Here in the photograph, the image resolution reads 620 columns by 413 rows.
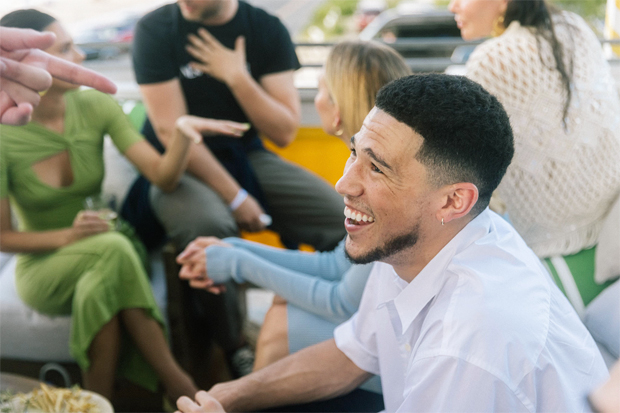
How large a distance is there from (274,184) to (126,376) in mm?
877

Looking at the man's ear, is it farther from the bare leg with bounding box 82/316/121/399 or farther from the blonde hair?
the bare leg with bounding box 82/316/121/399

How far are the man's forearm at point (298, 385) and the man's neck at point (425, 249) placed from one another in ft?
1.02

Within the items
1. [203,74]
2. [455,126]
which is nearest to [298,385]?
[455,126]

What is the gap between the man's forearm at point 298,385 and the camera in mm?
1178

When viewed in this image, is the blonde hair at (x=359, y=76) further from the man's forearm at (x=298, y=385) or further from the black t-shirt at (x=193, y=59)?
the black t-shirt at (x=193, y=59)

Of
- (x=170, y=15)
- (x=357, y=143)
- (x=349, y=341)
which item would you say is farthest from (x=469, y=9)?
(x=170, y=15)

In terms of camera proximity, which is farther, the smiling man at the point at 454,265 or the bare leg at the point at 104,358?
the bare leg at the point at 104,358

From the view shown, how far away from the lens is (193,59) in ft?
7.00

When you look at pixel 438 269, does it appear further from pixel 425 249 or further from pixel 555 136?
pixel 555 136

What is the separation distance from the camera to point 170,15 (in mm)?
2090

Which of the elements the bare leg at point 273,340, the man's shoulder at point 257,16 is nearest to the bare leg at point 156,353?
the bare leg at point 273,340

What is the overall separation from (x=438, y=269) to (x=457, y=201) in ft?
0.40

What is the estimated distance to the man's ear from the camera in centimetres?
89

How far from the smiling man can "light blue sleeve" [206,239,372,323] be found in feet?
1.02
